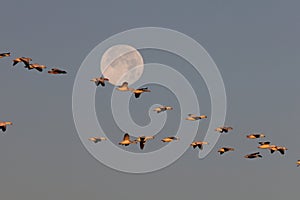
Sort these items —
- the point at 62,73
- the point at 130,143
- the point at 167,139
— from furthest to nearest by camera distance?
the point at 167,139, the point at 130,143, the point at 62,73

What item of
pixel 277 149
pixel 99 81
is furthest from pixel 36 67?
pixel 277 149

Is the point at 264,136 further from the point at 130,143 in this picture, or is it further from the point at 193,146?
the point at 130,143

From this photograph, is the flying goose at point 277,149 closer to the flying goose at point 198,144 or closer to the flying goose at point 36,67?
the flying goose at point 198,144

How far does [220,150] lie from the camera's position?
123688mm

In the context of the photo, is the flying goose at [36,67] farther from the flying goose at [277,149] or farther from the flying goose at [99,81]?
the flying goose at [277,149]

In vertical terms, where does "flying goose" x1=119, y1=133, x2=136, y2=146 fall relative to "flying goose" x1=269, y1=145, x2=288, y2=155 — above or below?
below

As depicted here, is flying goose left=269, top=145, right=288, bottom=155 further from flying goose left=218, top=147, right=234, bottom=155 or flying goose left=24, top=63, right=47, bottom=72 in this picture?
flying goose left=24, top=63, right=47, bottom=72

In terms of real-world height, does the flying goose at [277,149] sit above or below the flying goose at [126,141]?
above

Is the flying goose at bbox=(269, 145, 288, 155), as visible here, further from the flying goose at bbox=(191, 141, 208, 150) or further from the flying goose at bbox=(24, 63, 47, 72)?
the flying goose at bbox=(24, 63, 47, 72)

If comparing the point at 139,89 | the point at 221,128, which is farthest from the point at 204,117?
the point at 139,89

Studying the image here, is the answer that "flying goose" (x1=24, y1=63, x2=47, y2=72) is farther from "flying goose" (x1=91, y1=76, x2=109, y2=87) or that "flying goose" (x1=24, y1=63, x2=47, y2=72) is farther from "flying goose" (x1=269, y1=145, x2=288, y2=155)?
"flying goose" (x1=269, y1=145, x2=288, y2=155)

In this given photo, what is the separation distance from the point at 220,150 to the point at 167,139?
962 centimetres

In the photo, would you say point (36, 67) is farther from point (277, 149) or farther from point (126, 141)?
point (277, 149)

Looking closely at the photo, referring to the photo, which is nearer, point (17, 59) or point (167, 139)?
point (17, 59)
